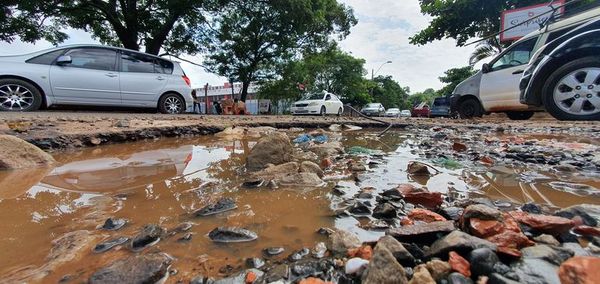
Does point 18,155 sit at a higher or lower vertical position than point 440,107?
lower

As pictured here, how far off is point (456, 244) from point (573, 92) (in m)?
4.27

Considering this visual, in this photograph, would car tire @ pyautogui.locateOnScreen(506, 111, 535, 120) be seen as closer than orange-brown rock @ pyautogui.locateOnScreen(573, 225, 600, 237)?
No

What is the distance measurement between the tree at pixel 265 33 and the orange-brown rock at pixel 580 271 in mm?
14081

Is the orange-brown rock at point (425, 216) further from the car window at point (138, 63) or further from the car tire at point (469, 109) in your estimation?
the car tire at point (469, 109)

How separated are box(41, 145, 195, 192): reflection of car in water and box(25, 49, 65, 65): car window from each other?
12.2 ft

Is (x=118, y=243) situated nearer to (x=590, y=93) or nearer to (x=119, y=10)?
(x=590, y=93)

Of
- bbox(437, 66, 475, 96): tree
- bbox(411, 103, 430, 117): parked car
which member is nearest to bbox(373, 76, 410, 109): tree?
bbox(437, 66, 475, 96): tree

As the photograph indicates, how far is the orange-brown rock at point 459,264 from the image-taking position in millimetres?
800

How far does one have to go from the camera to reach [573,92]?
3848mm

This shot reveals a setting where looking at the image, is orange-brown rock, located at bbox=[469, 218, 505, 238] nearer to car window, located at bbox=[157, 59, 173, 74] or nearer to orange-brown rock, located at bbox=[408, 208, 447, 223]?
orange-brown rock, located at bbox=[408, 208, 447, 223]

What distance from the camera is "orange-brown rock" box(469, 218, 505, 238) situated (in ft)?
3.19

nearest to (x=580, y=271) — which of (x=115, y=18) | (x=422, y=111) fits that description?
(x=115, y=18)

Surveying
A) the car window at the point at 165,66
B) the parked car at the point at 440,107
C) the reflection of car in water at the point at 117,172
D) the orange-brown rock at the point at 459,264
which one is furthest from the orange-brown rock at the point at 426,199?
the parked car at the point at 440,107

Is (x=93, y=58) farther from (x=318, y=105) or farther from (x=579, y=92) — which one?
(x=318, y=105)
